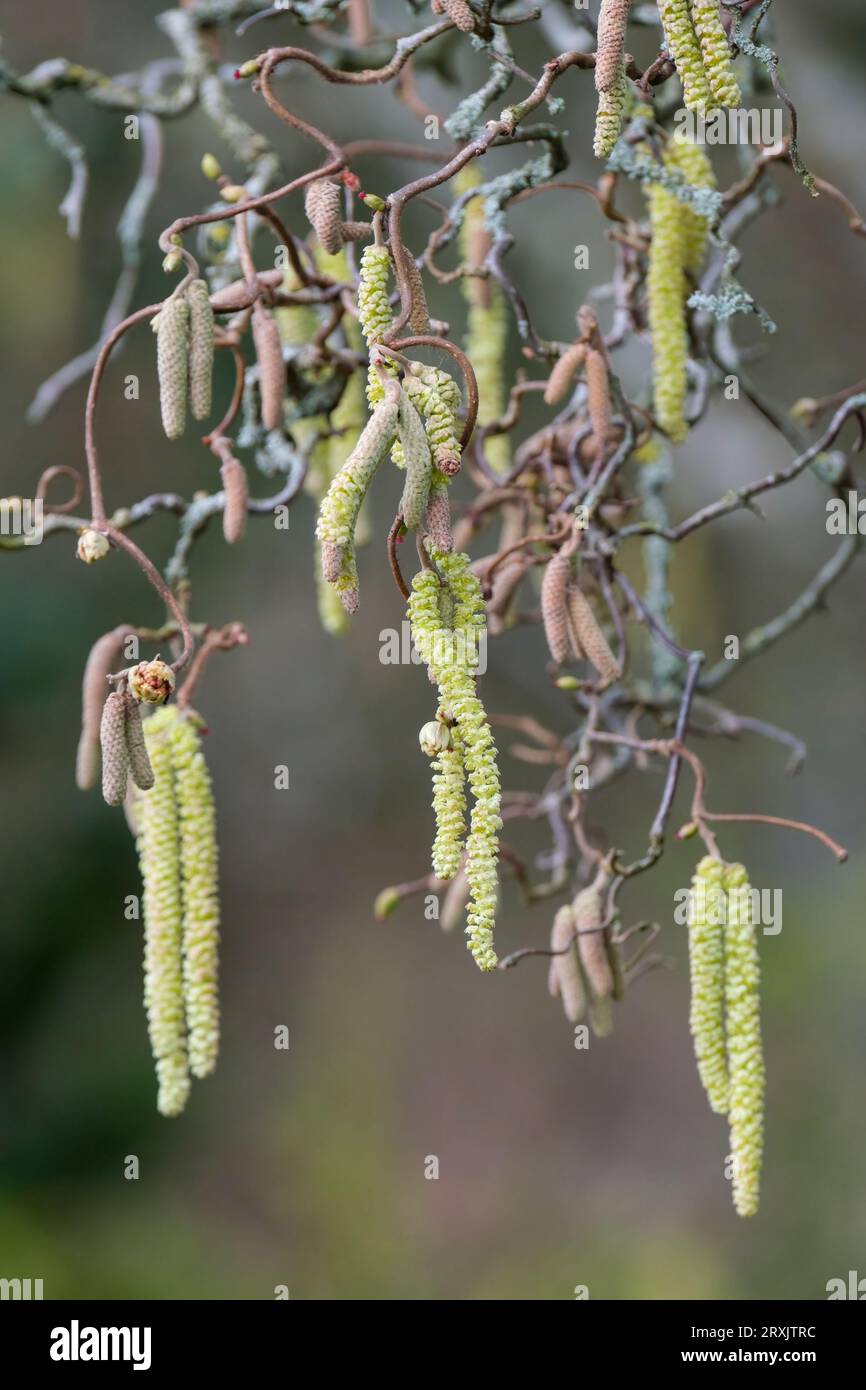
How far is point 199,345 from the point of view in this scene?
1.35 m

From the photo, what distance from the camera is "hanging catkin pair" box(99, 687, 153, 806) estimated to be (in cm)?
125

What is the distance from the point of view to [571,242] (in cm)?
370

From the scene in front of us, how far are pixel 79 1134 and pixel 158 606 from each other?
1.58m

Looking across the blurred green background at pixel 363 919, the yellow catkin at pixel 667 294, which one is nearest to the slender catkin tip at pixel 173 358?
the yellow catkin at pixel 667 294

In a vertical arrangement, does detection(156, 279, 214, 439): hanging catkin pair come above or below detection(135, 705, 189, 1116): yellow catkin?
above

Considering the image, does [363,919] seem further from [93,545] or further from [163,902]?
[93,545]

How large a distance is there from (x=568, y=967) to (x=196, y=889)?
1.35 ft

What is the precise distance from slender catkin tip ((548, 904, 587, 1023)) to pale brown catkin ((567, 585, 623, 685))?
0.91 ft

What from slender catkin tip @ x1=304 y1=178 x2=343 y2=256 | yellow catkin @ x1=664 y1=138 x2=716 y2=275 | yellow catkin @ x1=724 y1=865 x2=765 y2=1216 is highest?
yellow catkin @ x1=664 y1=138 x2=716 y2=275

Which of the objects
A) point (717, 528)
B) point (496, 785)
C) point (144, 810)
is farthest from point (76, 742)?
point (496, 785)

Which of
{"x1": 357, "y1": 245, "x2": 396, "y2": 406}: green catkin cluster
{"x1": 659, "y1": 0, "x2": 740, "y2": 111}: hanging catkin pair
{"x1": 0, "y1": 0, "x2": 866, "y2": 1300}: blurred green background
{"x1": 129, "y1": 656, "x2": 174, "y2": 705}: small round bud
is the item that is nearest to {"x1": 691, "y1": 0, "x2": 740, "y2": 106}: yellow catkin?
{"x1": 659, "y1": 0, "x2": 740, "y2": 111}: hanging catkin pair

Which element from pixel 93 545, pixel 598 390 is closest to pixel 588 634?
pixel 598 390

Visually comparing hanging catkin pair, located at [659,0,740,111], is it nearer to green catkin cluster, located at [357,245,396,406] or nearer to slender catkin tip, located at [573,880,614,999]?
green catkin cluster, located at [357,245,396,406]

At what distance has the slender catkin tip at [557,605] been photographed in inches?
58.7
